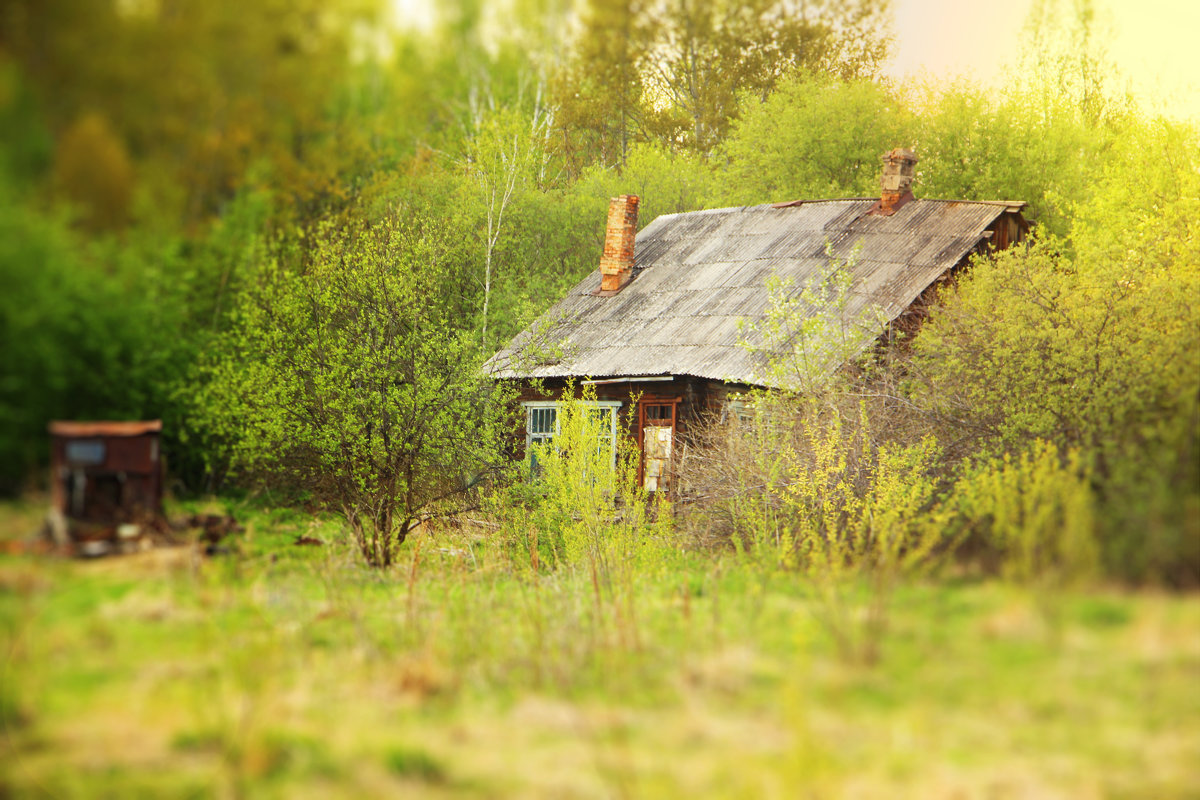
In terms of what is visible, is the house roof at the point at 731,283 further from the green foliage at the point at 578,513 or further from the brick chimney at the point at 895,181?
the green foliage at the point at 578,513

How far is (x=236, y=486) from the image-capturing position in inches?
204

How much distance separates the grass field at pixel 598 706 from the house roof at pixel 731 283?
29.7 ft

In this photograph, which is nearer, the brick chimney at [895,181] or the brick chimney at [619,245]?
the brick chimney at [895,181]

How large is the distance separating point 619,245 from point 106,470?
17.2 meters

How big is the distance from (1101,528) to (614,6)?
10.6 meters

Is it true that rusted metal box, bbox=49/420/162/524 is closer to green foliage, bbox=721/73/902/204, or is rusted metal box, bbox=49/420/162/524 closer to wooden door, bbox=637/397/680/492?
wooden door, bbox=637/397/680/492

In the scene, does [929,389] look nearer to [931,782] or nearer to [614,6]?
[614,6]

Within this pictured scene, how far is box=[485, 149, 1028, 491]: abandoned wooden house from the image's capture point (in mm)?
15461

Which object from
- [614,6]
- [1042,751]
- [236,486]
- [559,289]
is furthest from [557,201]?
[1042,751]

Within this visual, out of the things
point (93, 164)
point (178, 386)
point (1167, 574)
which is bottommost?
point (1167, 574)

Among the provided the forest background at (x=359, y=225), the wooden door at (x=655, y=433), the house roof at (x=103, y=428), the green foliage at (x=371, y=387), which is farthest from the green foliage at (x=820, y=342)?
the house roof at (x=103, y=428)

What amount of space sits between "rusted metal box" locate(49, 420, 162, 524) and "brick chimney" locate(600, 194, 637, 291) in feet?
53.8

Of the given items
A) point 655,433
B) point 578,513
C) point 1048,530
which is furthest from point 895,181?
point 1048,530

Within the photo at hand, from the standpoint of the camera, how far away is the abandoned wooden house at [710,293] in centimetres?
1546
